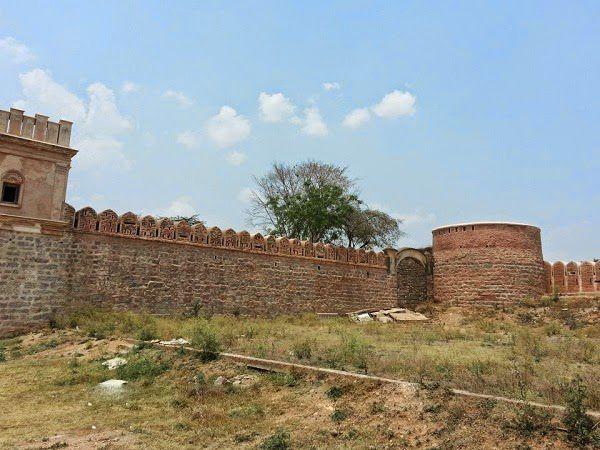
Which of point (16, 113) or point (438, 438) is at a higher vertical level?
point (16, 113)

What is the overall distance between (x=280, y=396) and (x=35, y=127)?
433 inches

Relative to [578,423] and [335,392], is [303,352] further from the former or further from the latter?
[578,423]

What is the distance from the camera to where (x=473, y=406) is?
544 centimetres

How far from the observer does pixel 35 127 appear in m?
13.7

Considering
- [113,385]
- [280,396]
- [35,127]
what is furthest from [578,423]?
[35,127]

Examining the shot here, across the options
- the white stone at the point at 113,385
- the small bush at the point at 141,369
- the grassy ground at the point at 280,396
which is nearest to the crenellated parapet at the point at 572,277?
the grassy ground at the point at 280,396

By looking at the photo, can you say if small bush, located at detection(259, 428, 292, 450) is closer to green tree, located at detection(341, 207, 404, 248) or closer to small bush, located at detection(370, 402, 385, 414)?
small bush, located at detection(370, 402, 385, 414)

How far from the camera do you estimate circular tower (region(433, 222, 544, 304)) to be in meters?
20.8

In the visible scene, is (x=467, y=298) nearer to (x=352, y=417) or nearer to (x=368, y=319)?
(x=368, y=319)

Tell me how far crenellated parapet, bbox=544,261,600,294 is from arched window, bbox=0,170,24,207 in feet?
66.9

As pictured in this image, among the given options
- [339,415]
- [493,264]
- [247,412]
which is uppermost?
[493,264]

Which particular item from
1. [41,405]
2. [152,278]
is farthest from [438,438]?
[152,278]

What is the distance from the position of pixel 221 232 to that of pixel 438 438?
12.7 meters

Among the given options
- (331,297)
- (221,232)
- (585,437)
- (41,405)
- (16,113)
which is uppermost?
(16,113)
